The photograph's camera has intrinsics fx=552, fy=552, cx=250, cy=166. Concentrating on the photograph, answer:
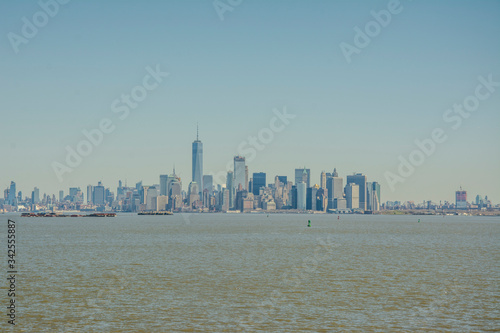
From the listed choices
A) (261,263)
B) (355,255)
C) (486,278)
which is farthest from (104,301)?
(355,255)

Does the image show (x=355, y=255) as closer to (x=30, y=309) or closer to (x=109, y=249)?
(x=109, y=249)

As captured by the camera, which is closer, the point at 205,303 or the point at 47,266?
the point at 205,303

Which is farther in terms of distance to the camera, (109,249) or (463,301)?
(109,249)

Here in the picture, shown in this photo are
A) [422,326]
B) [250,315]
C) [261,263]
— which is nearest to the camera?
[422,326]

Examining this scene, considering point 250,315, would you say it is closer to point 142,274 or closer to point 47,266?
point 142,274

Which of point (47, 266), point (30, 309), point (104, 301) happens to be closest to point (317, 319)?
point (104, 301)

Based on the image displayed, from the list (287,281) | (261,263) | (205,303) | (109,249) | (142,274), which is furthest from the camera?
(109,249)

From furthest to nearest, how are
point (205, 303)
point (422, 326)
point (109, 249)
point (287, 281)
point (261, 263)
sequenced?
point (109, 249)
point (261, 263)
point (287, 281)
point (205, 303)
point (422, 326)

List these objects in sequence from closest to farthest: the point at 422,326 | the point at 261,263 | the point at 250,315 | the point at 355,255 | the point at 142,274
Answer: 1. the point at 422,326
2. the point at 250,315
3. the point at 142,274
4. the point at 261,263
5. the point at 355,255

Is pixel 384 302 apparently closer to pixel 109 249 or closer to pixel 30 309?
pixel 30 309
